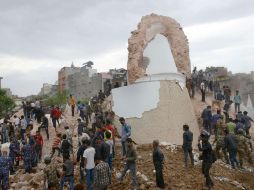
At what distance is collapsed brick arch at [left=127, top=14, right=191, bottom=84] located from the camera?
2128 cm

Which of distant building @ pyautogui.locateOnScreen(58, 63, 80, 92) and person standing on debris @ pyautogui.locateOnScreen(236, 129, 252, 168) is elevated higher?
distant building @ pyautogui.locateOnScreen(58, 63, 80, 92)

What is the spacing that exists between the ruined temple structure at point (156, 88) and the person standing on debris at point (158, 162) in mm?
6265

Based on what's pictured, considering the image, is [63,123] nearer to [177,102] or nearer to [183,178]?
[177,102]

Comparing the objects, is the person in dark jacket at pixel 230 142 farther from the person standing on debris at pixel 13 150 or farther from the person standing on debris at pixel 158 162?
the person standing on debris at pixel 13 150

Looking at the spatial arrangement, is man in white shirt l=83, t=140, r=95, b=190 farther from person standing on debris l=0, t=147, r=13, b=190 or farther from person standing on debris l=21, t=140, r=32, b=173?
person standing on debris l=21, t=140, r=32, b=173

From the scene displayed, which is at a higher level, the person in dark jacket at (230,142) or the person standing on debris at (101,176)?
the person in dark jacket at (230,142)

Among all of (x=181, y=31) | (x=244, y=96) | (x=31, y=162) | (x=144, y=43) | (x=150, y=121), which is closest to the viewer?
(x=31, y=162)

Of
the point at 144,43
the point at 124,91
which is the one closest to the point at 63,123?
the point at 124,91

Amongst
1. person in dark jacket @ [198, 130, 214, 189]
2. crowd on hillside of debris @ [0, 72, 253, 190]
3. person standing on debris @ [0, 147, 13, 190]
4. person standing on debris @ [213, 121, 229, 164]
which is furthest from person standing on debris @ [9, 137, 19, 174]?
person standing on debris @ [213, 121, 229, 164]

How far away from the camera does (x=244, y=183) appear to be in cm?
1373

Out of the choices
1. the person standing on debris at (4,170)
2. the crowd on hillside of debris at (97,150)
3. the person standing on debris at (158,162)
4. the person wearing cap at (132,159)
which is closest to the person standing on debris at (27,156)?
the crowd on hillside of debris at (97,150)

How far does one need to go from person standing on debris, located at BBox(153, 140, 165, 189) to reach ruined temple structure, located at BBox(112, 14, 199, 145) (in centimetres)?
626

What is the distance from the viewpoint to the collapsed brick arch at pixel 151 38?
21.3m

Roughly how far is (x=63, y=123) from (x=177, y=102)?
6768 mm
